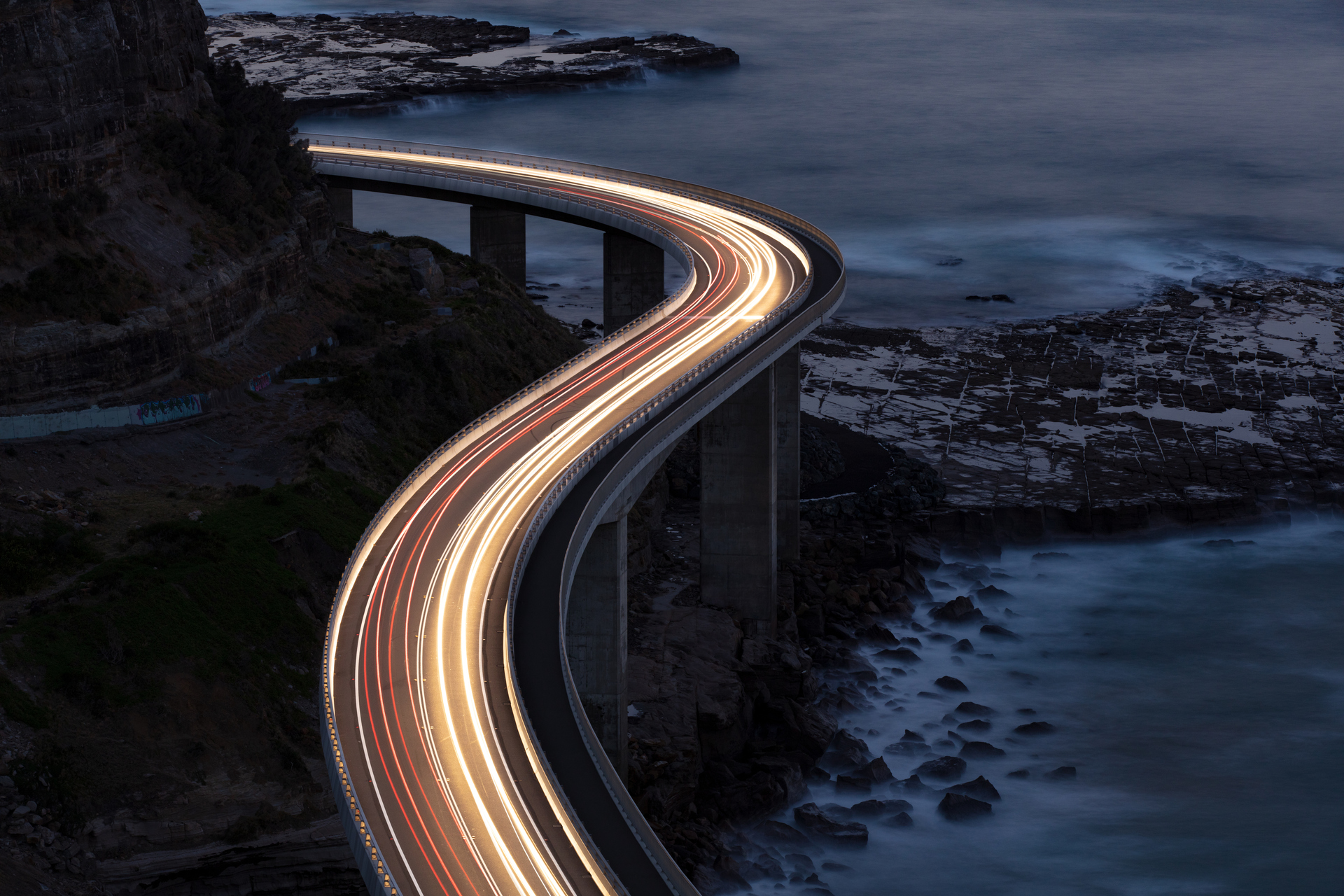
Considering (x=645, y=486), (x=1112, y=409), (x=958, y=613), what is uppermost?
(x=645, y=486)

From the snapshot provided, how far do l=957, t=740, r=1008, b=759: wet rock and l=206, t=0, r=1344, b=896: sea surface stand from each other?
1.21 feet

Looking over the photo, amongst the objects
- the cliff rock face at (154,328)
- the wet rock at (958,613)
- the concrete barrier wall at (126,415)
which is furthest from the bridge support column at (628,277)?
the wet rock at (958,613)

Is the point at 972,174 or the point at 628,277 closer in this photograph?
the point at 628,277

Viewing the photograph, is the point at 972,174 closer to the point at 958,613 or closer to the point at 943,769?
the point at 958,613

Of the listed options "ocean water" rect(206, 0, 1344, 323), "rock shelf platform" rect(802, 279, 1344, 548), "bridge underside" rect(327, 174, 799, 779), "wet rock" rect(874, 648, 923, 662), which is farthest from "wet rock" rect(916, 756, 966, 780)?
"ocean water" rect(206, 0, 1344, 323)

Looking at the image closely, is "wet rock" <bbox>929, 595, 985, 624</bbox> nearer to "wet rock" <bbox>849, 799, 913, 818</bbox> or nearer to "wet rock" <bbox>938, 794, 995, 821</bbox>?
"wet rock" <bbox>938, 794, 995, 821</bbox>

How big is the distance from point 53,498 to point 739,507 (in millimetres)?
28047

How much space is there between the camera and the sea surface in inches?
2072

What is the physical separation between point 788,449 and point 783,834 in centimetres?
2579

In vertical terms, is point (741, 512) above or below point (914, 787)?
above

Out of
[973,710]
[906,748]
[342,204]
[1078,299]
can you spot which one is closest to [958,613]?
[973,710]

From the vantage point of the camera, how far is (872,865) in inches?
1997

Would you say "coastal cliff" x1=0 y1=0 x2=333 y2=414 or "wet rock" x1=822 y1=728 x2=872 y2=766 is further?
"wet rock" x1=822 y1=728 x2=872 y2=766

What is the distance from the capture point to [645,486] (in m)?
52.6
